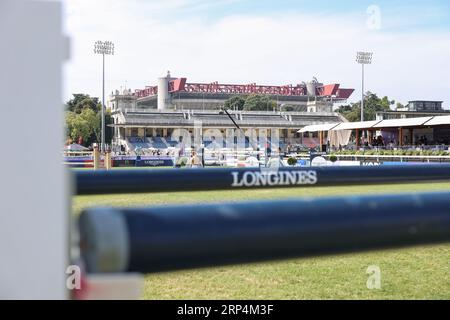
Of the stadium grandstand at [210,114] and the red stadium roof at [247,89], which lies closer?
the stadium grandstand at [210,114]

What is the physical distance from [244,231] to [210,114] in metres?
71.0

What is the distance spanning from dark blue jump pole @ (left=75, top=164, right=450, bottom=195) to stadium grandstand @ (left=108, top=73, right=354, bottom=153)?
3714 centimetres

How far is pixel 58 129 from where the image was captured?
75cm

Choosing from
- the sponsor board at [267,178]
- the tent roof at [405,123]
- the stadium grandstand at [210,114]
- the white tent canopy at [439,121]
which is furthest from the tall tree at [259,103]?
the sponsor board at [267,178]

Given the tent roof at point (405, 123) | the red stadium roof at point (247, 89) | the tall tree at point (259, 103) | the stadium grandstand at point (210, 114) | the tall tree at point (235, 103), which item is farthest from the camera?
the red stadium roof at point (247, 89)

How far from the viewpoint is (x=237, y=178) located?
2553 mm

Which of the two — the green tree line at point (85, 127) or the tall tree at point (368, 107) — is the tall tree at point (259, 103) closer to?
the tall tree at point (368, 107)

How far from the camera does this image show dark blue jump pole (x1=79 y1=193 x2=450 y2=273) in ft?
2.28

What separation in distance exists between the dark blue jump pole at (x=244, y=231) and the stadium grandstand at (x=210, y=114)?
39275 millimetres

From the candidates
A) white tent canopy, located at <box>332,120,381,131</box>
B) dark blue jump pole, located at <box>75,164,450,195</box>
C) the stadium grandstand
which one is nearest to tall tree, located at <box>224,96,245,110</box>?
the stadium grandstand

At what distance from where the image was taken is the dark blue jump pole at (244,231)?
0.69 meters

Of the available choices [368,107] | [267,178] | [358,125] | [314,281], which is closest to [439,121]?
[358,125]
